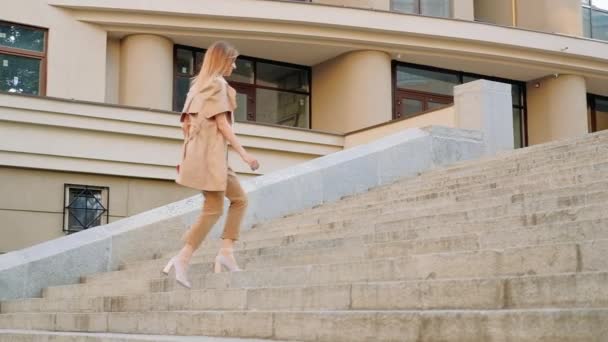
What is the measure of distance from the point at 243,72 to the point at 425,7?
202 inches

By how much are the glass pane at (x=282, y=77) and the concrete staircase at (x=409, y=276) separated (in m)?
11.8

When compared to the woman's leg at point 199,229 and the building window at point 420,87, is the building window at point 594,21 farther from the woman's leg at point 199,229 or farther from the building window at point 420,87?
the woman's leg at point 199,229

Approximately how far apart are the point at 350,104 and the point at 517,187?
508 inches

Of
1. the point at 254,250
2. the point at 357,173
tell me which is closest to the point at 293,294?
the point at 254,250

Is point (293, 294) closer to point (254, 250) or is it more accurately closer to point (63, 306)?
point (254, 250)

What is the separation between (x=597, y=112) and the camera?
25969mm

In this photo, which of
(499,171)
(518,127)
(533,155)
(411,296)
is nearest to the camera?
(411,296)

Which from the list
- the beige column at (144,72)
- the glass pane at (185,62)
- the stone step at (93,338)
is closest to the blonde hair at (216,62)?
the stone step at (93,338)

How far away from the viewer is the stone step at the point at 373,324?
358 centimetres

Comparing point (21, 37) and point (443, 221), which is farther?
point (21, 37)

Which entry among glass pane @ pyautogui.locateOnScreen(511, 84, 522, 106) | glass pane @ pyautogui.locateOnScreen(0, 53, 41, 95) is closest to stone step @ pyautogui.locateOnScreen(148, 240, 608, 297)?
glass pane @ pyautogui.locateOnScreen(0, 53, 41, 95)

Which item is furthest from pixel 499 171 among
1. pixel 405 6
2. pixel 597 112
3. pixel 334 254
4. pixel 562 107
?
pixel 597 112

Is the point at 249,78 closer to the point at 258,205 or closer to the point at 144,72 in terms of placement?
the point at 144,72

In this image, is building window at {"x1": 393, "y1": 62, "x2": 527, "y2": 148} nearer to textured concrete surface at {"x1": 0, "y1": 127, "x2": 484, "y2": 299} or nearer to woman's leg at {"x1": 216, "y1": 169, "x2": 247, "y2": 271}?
textured concrete surface at {"x1": 0, "y1": 127, "x2": 484, "y2": 299}
